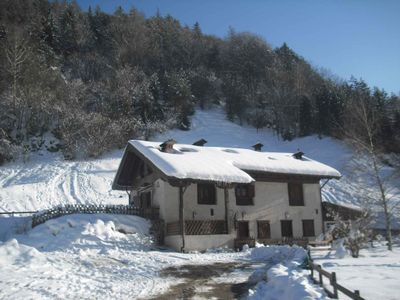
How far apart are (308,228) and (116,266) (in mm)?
16834

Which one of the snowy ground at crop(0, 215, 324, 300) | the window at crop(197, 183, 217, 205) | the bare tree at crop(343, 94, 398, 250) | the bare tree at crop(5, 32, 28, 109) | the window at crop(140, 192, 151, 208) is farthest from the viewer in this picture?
the bare tree at crop(5, 32, 28, 109)

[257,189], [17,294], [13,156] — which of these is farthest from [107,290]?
[13,156]

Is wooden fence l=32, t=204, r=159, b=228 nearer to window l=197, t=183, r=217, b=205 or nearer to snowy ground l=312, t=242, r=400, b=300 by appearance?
window l=197, t=183, r=217, b=205

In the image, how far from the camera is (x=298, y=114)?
6425 cm

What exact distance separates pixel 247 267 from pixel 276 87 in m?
58.3

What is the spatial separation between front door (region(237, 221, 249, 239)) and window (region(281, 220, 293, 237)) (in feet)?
9.87

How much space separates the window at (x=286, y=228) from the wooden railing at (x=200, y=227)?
5.86 m

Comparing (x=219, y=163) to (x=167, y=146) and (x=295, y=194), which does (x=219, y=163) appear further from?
(x=295, y=194)

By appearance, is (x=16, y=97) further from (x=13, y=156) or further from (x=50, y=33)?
(x=50, y=33)

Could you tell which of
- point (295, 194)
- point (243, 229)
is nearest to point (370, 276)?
point (243, 229)

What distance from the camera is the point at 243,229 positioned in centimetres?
2533

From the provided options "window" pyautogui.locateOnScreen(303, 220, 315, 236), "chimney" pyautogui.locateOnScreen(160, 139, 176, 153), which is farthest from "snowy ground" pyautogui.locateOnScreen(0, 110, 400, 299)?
"window" pyautogui.locateOnScreen(303, 220, 315, 236)

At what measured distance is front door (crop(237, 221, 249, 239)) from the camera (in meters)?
25.2

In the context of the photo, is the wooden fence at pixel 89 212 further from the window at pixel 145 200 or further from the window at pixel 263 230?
the window at pixel 263 230
